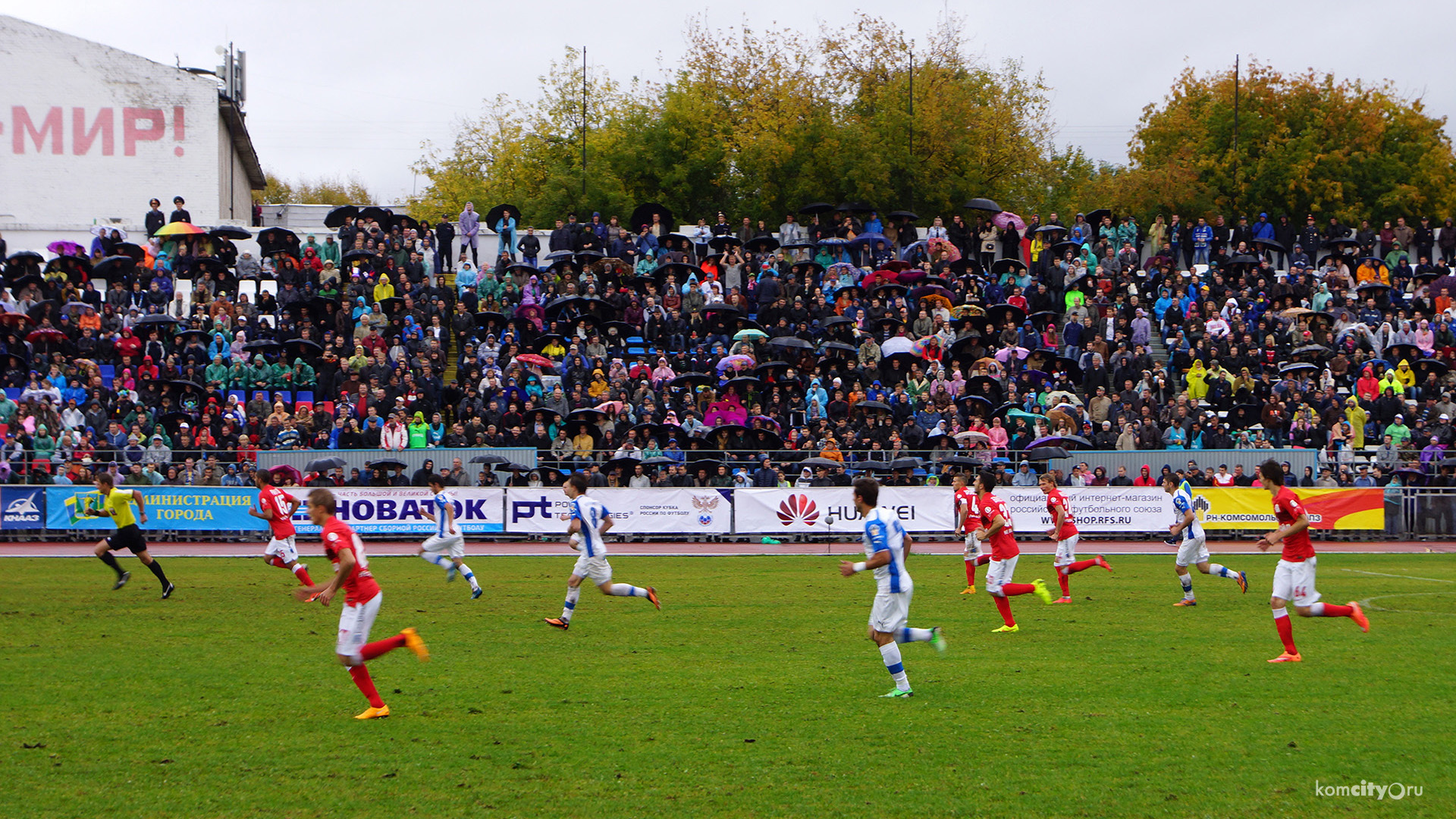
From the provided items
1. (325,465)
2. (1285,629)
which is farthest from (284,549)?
(1285,629)

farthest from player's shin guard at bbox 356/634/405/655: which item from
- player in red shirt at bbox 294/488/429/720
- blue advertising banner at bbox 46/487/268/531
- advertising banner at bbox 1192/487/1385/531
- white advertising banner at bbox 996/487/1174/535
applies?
advertising banner at bbox 1192/487/1385/531

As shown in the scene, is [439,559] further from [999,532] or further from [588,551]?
[999,532]

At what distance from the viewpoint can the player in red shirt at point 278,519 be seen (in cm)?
1705

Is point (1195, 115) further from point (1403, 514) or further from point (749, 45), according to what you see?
point (1403, 514)

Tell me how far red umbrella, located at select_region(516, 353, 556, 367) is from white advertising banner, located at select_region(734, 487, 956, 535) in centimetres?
704

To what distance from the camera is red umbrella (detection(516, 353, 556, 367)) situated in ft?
102

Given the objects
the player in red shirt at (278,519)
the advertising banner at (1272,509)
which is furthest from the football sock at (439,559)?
the advertising banner at (1272,509)

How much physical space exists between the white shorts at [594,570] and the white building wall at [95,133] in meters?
39.6

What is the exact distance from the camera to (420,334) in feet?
108

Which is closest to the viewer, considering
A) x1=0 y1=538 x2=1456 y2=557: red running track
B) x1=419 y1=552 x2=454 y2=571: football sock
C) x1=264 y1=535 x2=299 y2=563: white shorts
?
x1=264 y1=535 x2=299 y2=563: white shorts

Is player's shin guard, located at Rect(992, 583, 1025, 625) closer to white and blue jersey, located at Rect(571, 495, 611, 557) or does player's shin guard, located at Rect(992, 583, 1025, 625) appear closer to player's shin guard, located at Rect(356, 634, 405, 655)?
white and blue jersey, located at Rect(571, 495, 611, 557)

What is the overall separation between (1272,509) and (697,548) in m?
13.6

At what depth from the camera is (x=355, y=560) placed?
9.86m

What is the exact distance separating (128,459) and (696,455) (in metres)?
13.0
